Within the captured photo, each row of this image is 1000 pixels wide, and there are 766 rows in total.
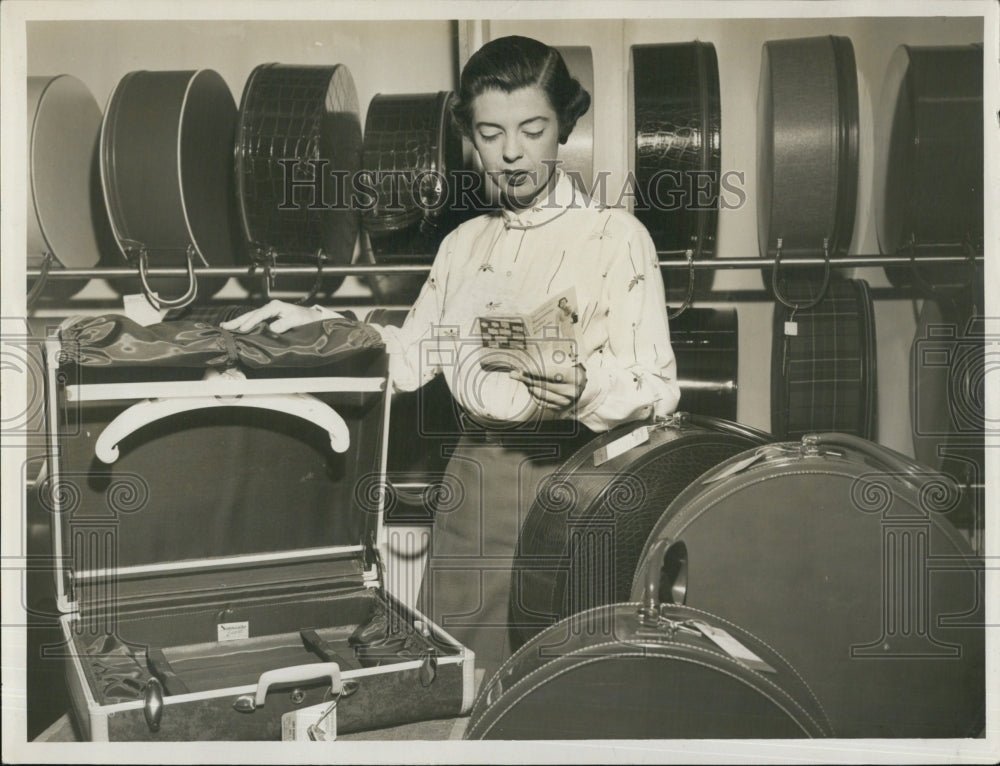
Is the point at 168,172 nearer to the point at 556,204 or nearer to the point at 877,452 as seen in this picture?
the point at 556,204

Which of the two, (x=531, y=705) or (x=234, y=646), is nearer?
(x=531, y=705)

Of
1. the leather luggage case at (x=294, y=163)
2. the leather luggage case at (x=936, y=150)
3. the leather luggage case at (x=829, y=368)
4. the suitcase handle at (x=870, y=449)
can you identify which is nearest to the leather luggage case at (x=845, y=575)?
the suitcase handle at (x=870, y=449)

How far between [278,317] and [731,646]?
2.84ft

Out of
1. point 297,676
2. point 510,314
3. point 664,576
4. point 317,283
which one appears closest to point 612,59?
point 510,314

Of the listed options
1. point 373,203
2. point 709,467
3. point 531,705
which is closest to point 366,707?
point 531,705

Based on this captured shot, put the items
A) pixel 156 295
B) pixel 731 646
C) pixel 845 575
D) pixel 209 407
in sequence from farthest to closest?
pixel 156 295, pixel 209 407, pixel 845 575, pixel 731 646

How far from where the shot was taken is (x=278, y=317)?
1480 mm

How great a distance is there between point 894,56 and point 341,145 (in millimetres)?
947

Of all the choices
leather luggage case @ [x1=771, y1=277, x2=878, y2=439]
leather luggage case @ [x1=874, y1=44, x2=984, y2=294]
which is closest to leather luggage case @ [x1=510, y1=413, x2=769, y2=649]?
leather luggage case @ [x1=771, y1=277, x2=878, y2=439]

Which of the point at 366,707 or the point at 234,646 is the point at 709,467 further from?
the point at 234,646

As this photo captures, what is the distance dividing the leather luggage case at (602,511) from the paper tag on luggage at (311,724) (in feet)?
1.02

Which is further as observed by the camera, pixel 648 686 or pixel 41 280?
pixel 41 280

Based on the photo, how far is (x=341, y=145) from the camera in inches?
60.0

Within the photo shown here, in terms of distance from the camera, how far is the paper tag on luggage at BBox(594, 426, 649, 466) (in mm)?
1390
